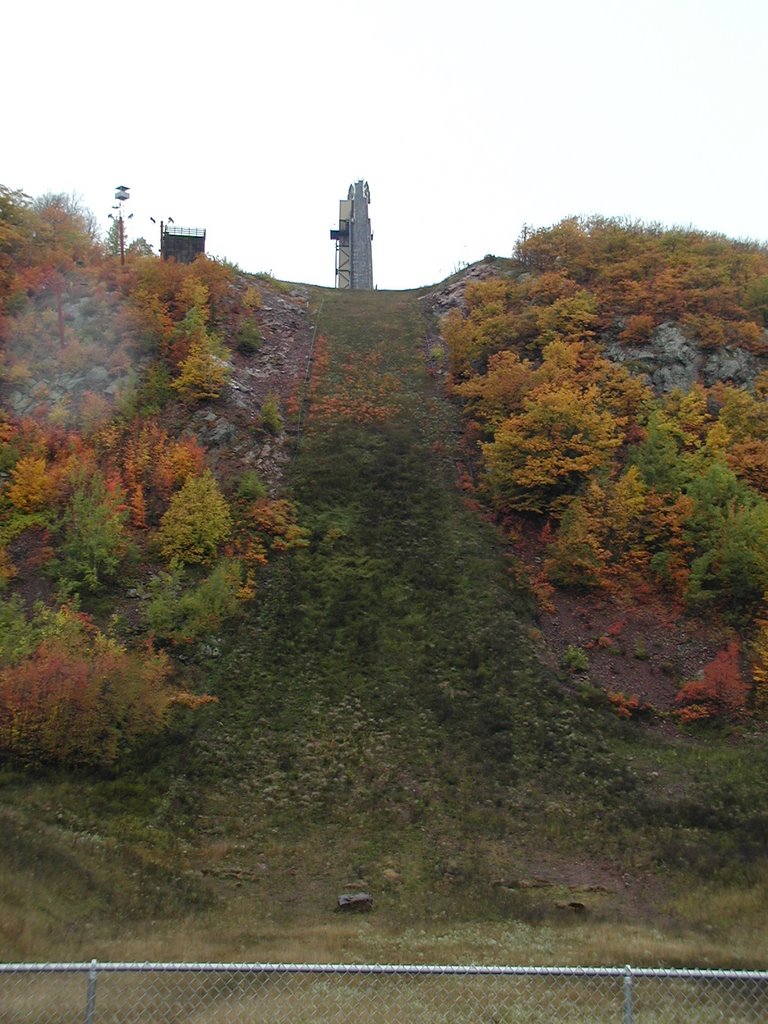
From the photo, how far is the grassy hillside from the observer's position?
1351 centimetres

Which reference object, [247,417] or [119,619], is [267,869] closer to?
[119,619]

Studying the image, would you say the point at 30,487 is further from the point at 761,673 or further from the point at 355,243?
the point at 355,243

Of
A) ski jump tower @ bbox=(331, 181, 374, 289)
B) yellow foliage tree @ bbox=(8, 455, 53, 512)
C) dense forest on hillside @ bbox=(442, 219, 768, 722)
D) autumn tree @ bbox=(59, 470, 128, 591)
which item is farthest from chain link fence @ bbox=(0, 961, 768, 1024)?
ski jump tower @ bbox=(331, 181, 374, 289)

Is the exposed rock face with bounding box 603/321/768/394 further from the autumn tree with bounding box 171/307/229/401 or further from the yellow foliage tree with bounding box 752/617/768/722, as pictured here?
the autumn tree with bounding box 171/307/229/401

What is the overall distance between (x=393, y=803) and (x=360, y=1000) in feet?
30.7

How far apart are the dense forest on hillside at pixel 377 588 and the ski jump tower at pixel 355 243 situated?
30415 mm

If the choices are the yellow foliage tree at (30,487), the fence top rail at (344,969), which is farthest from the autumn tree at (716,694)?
the yellow foliage tree at (30,487)

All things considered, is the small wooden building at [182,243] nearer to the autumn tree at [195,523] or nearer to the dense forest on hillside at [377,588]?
the dense forest on hillside at [377,588]

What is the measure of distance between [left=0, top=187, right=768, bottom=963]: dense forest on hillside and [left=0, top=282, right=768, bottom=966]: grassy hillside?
98 mm

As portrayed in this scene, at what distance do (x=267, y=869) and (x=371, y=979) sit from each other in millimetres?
6096

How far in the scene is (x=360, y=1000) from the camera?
9344mm

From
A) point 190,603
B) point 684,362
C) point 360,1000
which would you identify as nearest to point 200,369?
point 190,603

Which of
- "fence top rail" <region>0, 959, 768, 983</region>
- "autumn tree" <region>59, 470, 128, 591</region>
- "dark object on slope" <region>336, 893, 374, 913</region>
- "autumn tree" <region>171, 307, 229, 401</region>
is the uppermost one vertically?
"autumn tree" <region>171, 307, 229, 401</region>

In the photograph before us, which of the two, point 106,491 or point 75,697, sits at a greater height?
point 106,491
